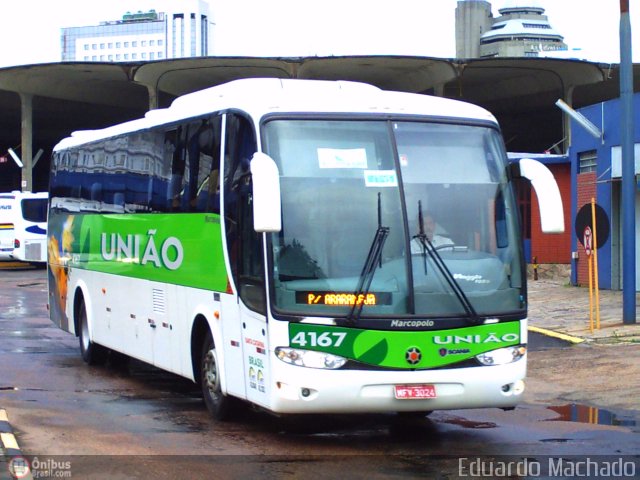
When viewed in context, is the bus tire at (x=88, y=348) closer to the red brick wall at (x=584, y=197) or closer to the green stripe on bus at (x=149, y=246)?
the green stripe on bus at (x=149, y=246)

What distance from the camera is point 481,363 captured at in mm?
9109

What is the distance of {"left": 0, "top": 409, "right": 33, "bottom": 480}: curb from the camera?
754cm

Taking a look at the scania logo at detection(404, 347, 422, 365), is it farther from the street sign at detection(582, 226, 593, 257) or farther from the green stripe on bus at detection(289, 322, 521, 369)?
the street sign at detection(582, 226, 593, 257)

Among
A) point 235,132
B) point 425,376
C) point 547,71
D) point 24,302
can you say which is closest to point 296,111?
point 235,132

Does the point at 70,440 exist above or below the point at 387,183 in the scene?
below

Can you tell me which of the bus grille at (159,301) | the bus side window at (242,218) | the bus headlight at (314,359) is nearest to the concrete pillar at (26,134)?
the bus grille at (159,301)

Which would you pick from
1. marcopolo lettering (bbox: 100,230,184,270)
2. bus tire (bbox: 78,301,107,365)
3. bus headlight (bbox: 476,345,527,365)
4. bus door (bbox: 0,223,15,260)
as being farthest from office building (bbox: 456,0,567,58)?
bus headlight (bbox: 476,345,527,365)

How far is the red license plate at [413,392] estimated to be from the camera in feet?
29.0

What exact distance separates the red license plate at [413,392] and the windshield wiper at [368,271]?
27.0 inches

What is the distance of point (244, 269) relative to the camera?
31.3 feet

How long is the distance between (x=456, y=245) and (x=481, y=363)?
1028 millimetres

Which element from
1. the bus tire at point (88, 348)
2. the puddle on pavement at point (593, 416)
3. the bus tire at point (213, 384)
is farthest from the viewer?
the bus tire at point (88, 348)

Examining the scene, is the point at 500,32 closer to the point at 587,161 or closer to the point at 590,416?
the point at 587,161

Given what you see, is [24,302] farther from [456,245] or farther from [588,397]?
[456,245]
